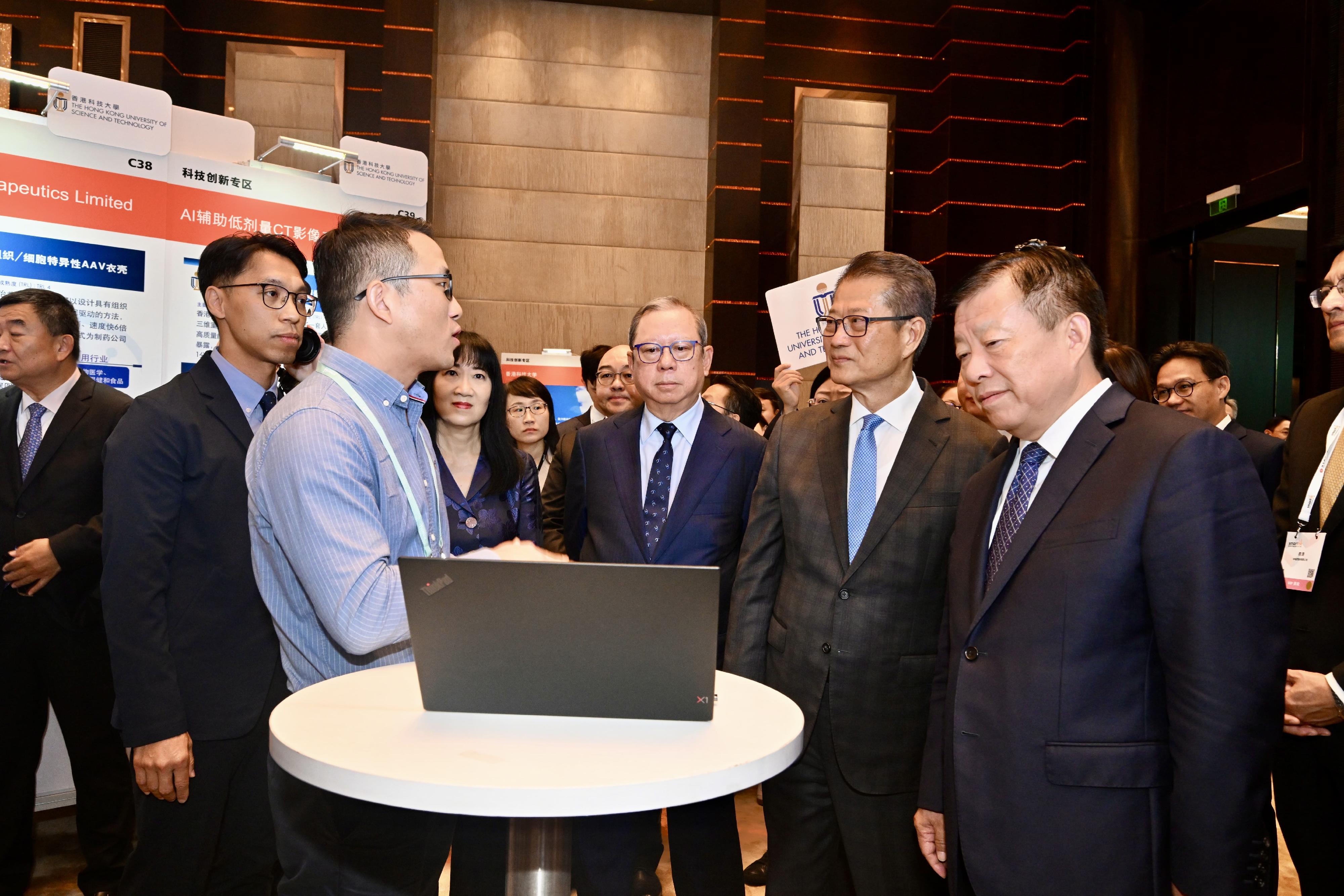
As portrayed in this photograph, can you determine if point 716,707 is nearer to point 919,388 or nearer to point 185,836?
point 919,388

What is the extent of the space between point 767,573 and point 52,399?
2.42 meters

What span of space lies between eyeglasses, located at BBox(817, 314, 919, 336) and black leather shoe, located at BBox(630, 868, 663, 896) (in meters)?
1.81

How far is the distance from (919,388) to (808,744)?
890mm

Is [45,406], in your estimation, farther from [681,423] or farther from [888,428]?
[888,428]

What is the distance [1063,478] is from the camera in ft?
4.91

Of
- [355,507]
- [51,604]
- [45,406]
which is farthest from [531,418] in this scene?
[355,507]

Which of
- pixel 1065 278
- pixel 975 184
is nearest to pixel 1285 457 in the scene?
pixel 1065 278

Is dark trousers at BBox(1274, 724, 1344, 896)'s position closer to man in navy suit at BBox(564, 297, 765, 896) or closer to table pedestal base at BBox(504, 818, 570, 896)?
man in navy suit at BBox(564, 297, 765, 896)

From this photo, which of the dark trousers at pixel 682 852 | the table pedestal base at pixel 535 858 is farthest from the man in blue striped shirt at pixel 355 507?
the dark trousers at pixel 682 852

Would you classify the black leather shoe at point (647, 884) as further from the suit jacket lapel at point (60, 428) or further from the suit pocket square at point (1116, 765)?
the suit jacket lapel at point (60, 428)

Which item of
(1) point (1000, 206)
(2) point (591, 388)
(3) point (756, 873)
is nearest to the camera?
(3) point (756, 873)

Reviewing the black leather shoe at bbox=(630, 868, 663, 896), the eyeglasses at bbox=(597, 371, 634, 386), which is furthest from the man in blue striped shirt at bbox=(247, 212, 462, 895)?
the eyeglasses at bbox=(597, 371, 634, 386)

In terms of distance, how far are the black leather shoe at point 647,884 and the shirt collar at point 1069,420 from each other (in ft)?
6.57

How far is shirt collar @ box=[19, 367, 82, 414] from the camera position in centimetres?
299
